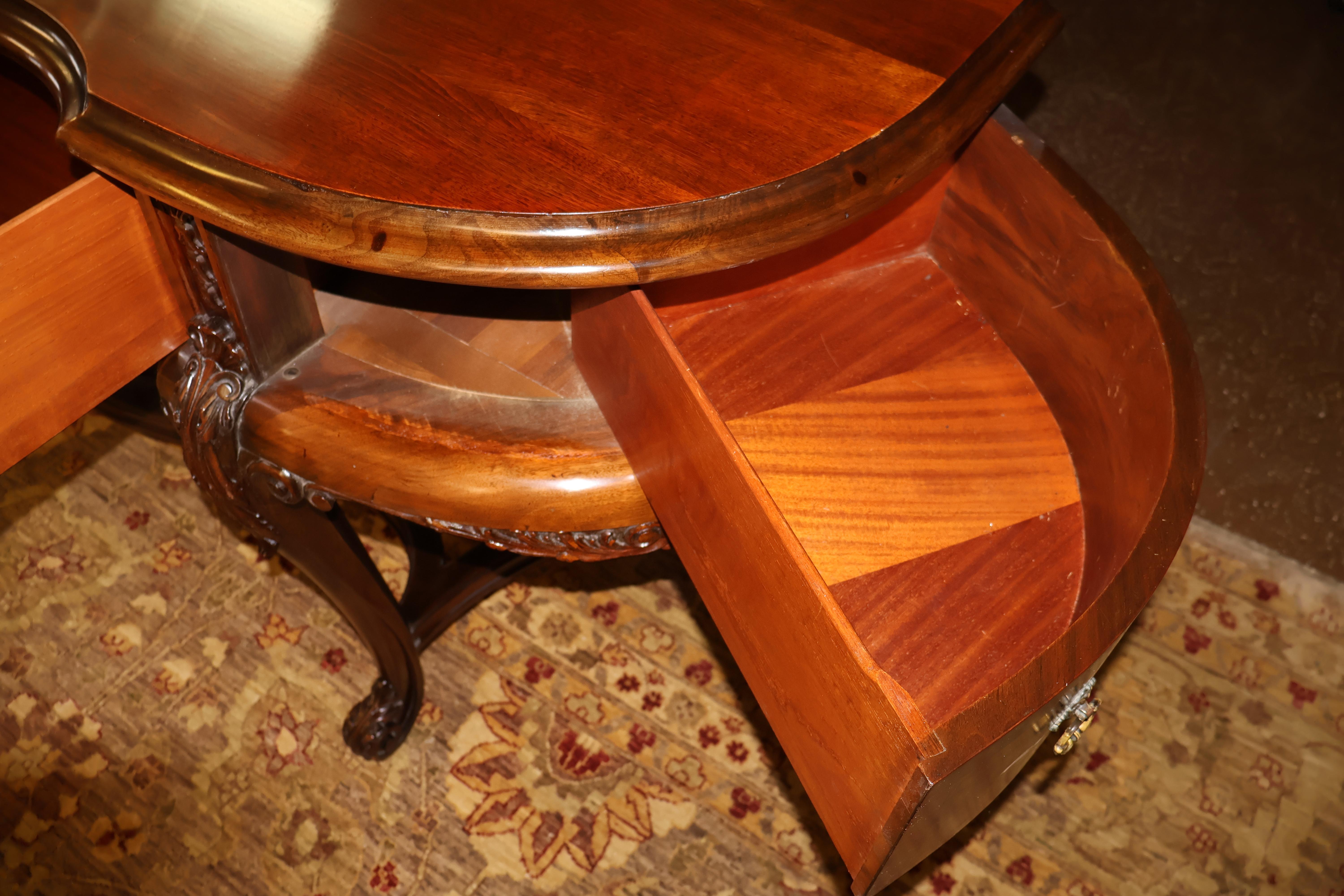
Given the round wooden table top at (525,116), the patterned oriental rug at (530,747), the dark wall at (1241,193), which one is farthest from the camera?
the dark wall at (1241,193)

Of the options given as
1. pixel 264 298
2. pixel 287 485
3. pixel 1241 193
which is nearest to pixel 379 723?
pixel 287 485

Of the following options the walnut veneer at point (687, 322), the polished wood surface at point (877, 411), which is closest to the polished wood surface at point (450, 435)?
the walnut veneer at point (687, 322)

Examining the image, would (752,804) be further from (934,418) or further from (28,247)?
(28,247)

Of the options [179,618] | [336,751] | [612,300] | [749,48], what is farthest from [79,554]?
[749,48]

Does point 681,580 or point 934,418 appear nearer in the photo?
point 934,418

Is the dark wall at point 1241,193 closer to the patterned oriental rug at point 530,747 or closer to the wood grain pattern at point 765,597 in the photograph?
the patterned oriental rug at point 530,747

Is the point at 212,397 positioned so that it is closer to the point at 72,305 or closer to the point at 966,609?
the point at 72,305

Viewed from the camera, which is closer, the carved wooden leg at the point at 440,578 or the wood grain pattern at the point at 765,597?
the wood grain pattern at the point at 765,597

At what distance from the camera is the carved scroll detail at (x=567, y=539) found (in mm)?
802

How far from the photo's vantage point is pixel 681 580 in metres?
1.22

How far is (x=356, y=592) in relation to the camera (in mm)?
936

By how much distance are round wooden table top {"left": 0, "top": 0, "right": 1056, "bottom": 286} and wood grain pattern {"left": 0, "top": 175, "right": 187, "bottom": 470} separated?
5 centimetres

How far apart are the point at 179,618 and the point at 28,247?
24.6 inches

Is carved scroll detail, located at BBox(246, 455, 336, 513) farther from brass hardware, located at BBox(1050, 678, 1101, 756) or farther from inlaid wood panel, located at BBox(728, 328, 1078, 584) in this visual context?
brass hardware, located at BBox(1050, 678, 1101, 756)
